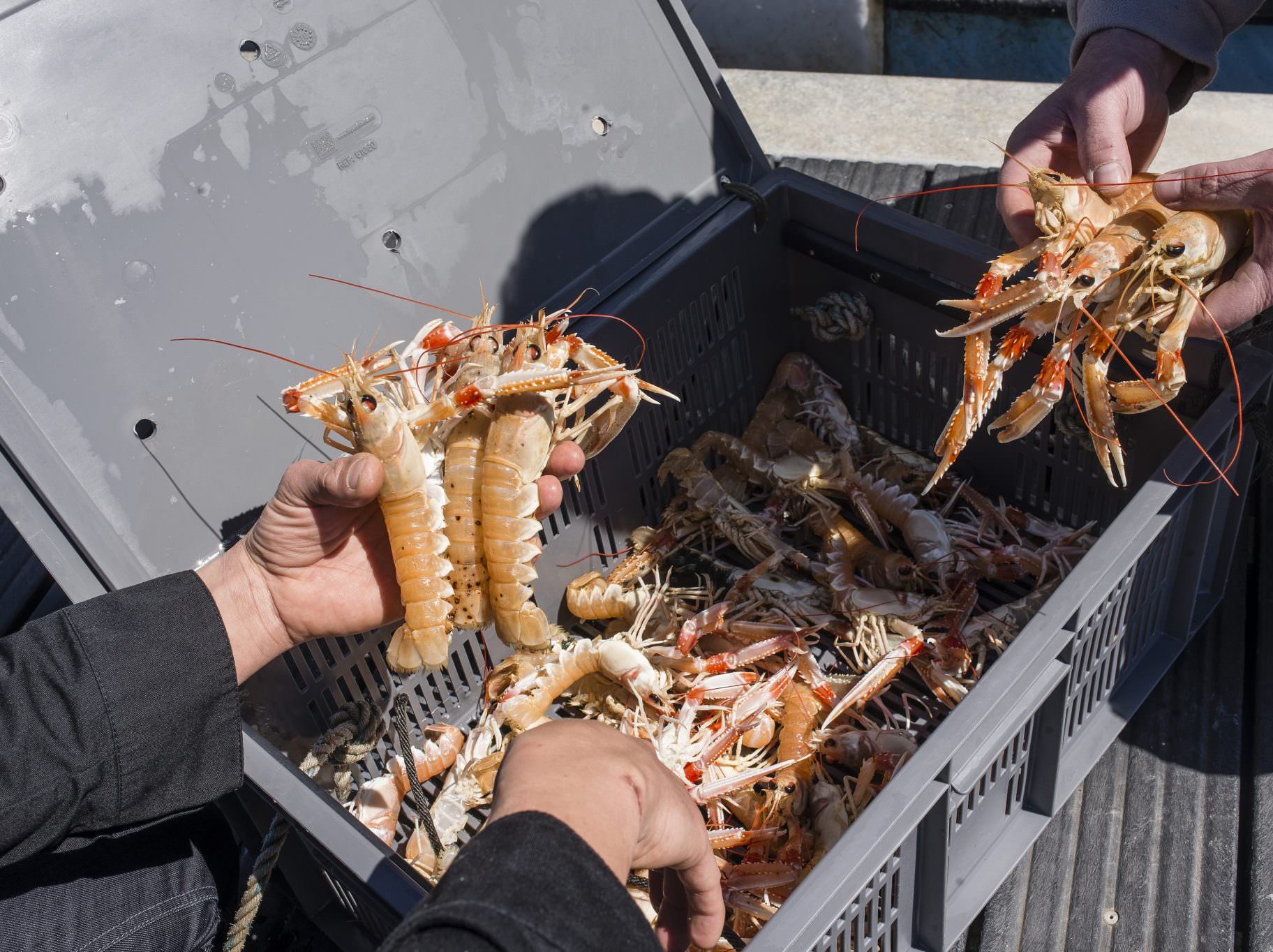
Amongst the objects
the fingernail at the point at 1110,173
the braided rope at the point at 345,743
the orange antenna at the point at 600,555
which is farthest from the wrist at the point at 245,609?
the fingernail at the point at 1110,173

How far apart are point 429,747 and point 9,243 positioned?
4.32 ft

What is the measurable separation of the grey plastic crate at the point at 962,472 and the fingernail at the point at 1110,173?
1.07 ft

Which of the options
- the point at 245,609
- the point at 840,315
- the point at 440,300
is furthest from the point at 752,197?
the point at 245,609

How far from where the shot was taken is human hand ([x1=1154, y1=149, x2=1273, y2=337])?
6.07 ft

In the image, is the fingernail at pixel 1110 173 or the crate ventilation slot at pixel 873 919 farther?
the fingernail at pixel 1110 173

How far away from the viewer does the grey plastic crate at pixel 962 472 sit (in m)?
1.61

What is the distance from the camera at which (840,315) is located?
8.87ft

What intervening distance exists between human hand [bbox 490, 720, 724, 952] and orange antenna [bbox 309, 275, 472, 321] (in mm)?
1221

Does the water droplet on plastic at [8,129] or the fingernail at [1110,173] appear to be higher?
the water droplet on plastic at [8,129]

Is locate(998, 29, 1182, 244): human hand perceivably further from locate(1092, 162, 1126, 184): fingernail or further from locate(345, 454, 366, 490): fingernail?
locate(345, 454, 366, 490): fingernail

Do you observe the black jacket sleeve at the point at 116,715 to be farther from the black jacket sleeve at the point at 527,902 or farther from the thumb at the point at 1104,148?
the thumb at the point at 1104,148

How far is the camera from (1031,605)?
239 cm

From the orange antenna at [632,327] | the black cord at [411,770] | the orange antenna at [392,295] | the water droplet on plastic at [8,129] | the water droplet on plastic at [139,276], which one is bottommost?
the black cord at [411,770]

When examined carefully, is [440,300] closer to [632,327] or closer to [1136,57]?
[632,327]
